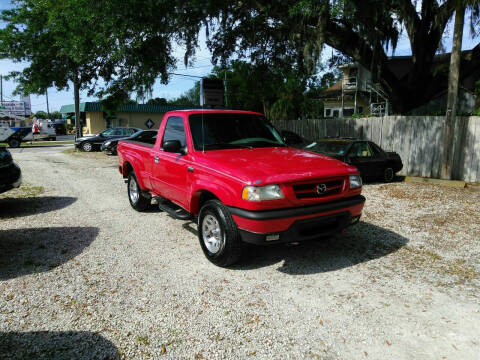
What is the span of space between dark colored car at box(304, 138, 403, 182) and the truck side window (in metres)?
5.31

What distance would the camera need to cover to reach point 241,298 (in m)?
3.56

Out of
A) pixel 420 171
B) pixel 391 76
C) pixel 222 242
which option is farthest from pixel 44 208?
pixel 391 76

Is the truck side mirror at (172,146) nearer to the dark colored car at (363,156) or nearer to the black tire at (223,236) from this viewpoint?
the black tire at (223,236)

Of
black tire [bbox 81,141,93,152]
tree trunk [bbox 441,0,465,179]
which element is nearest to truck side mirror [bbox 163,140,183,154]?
tree trunk [bbox 441,0,465,179]

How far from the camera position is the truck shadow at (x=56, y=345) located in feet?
8.92

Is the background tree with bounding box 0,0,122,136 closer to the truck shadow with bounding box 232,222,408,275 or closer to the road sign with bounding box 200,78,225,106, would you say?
the road sign with bounding box 200,78,225,106

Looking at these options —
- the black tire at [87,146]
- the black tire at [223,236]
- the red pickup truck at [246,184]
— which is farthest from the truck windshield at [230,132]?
the black tire at [87,146]

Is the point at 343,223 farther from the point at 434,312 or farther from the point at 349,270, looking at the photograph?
the point at 434,312

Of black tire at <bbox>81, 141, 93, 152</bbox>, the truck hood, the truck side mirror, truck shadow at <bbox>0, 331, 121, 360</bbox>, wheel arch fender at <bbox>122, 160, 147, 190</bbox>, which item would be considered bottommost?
truck shadow at <bbox>0, 331, 121, 360</bbox>

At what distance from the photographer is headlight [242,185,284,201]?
3.66 m

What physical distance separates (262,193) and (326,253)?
5.44ft

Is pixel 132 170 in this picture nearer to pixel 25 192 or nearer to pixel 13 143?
pixel 25 192

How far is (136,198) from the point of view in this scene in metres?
6.98

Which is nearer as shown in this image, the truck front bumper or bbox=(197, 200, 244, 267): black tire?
the truck front bumper
